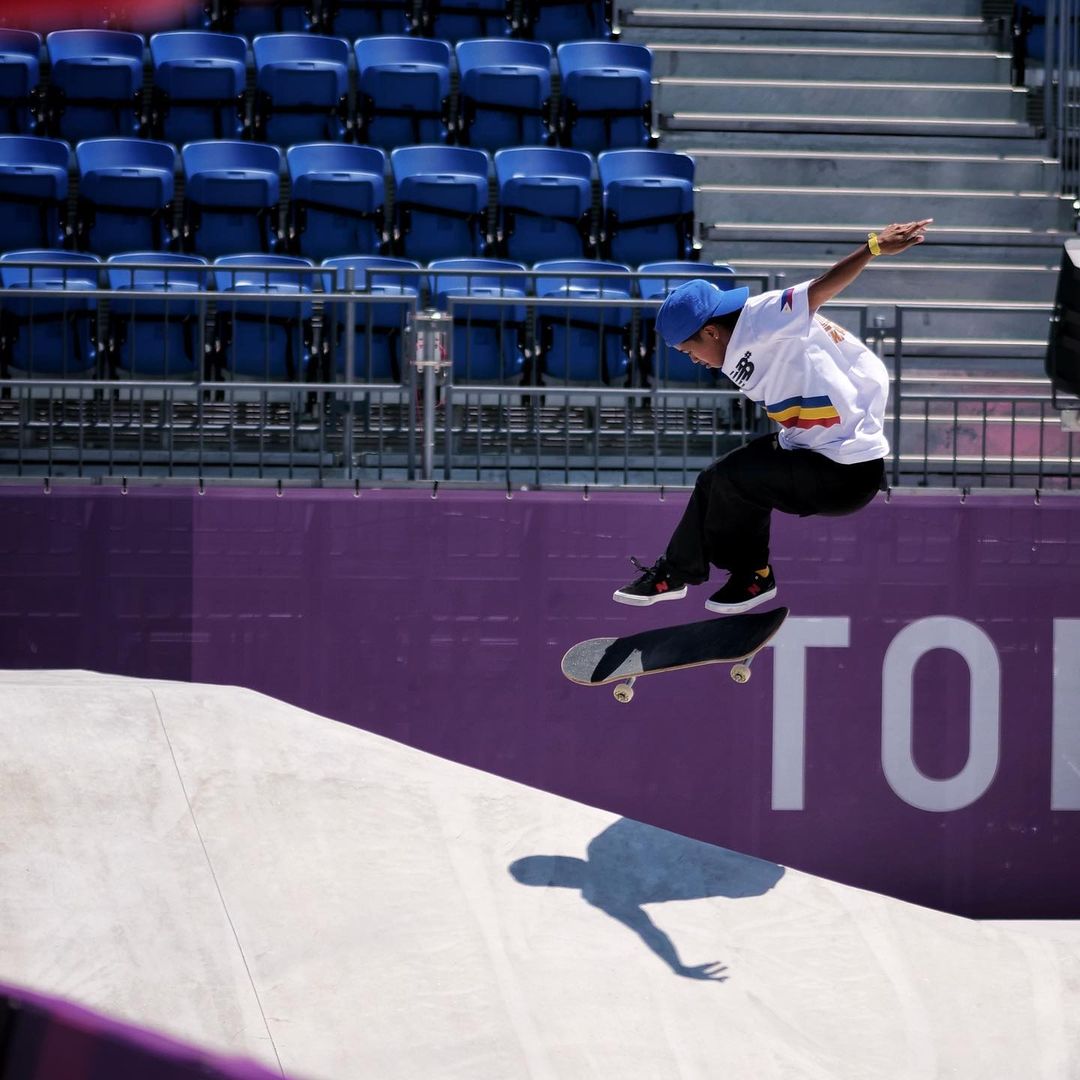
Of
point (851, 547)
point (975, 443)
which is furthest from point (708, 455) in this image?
point (975, 443)

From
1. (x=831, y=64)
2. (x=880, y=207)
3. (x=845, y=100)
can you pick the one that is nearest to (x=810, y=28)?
(x=831, y=64)

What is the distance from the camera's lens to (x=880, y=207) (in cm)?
1182

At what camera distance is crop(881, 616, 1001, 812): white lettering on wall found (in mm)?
8586

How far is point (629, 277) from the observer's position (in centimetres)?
845

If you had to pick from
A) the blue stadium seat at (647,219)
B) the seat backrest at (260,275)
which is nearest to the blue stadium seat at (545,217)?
the blue stadium seat at (647,219)

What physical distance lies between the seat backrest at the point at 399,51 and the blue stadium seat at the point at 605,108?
1022 mm

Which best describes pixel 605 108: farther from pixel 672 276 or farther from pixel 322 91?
pixel 672 276

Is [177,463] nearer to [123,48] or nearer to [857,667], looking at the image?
[857,667]

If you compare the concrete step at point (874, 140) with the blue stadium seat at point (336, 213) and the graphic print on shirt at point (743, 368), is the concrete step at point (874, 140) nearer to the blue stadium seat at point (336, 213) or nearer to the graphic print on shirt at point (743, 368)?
the blue stadium seat at point (336, 213)

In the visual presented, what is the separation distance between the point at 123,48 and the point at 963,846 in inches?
348

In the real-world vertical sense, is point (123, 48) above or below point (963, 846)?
above

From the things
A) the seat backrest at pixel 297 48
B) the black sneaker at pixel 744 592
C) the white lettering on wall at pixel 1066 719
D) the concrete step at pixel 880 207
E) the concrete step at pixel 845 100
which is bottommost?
the white lettering on wall at pixel 1066 719

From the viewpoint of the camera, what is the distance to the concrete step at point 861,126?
12.4m

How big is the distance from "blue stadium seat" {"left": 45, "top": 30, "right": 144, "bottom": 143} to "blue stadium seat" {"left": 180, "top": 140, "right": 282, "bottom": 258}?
1547 mm
